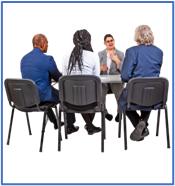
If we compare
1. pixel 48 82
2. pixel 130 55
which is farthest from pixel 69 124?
pixel 130 55

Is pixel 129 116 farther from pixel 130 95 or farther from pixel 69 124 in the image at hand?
pixel 69 124

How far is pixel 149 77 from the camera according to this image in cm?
294

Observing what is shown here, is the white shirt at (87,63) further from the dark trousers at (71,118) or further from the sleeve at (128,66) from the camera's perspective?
the dark trousers at (71,118)

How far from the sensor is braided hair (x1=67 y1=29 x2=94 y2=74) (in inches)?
124

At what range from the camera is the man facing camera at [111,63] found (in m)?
4.30

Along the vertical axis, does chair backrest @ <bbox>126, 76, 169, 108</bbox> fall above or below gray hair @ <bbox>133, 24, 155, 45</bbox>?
below

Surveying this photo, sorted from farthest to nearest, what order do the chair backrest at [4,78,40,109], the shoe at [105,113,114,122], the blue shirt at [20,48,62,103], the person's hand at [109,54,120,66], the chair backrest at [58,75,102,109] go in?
1. the shoe at [105,113,114,122]
2. the person's hand at [109,54,120,66]
3. the blue shirt at [20,48,62,103]
4. the chair backrest at [4,78,40,109]
5. the chair backrest at [58,75,102,109]

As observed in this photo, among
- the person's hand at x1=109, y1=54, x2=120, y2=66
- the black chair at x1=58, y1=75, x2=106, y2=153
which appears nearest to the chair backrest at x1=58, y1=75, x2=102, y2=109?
the black chair at x1=58, y1=75, x2=106, y2=153

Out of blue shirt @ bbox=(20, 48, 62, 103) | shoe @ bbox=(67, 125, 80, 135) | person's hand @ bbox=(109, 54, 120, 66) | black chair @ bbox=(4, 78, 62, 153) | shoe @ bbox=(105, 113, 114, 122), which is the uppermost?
person's hand @ bbox=(109, 54, 120, 66)

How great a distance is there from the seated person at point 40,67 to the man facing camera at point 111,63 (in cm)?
125

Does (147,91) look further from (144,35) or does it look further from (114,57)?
(114,57)

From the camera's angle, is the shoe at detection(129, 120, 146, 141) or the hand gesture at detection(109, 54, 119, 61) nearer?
the shoe at detection(129, 120, 146, 141)

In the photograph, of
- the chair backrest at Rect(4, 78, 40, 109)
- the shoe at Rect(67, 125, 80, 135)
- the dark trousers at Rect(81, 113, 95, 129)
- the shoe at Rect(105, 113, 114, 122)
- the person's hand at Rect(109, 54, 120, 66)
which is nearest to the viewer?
the chair backrest at Rect(4, 78, 40, 109)

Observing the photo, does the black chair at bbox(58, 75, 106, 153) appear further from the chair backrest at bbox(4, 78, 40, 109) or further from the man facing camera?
the man facing camera
